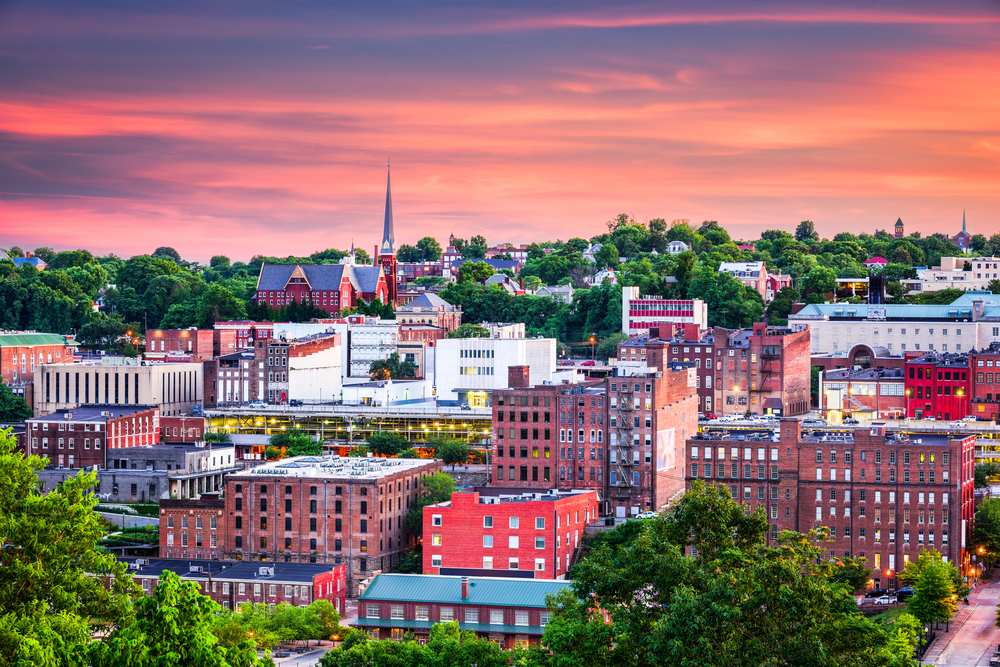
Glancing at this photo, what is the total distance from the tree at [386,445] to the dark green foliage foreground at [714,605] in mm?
65355

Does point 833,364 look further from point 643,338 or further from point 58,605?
point 58,605

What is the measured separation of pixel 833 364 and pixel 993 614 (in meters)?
58.5

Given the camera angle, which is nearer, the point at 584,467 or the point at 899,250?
the point at 584,467

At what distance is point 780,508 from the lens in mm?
82250

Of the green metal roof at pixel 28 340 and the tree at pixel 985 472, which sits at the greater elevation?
the green metal roof at pixel 28 340

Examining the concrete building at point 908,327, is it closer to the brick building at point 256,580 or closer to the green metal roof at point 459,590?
the brick building at point 256,580

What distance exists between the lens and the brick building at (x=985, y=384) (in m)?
112

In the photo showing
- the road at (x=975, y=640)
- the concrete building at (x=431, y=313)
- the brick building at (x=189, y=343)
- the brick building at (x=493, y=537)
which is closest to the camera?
the road at (x=975, y=640)

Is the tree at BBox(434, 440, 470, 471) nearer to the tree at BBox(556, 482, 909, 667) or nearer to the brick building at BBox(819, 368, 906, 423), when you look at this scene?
the brick building at BBox(819, 368, 906, 423)

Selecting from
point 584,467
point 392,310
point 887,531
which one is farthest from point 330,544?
point 392,310

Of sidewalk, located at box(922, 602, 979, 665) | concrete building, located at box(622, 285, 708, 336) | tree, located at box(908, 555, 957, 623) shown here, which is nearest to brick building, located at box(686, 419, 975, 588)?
sidewalk, located at box(922, 602, 979, 665)

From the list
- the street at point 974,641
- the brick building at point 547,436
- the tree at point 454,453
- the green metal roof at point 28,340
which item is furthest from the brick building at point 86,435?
the street at point 974,641

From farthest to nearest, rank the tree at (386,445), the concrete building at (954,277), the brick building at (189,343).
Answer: the concrete building at (954,277) → the brick building at (189,343) → the tree at (386,445)

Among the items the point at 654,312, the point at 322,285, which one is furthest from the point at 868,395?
the point at 322,285
